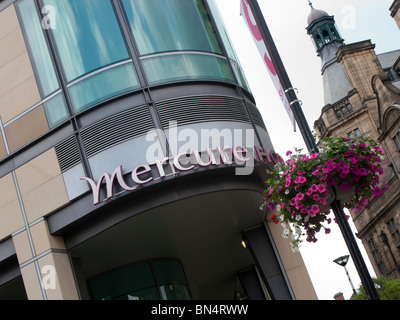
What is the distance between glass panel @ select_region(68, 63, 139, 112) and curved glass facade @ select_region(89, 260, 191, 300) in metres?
5.24

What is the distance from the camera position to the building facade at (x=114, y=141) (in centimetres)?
1423

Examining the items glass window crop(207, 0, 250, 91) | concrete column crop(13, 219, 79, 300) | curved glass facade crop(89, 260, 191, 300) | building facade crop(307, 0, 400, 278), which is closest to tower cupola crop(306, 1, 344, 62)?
Answer: building facade crop(307, 0, 400, 278)

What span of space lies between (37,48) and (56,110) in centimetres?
190

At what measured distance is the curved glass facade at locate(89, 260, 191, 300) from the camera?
1700 centimetres

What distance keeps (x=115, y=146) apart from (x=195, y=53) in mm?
3605

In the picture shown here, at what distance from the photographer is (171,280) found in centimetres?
1825

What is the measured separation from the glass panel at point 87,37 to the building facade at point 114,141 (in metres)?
0.03

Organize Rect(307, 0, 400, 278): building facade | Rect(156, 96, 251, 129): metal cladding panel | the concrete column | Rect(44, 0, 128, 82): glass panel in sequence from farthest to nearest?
Rect(307, 0, 400, 278): building facade < Rect(44, 0, 128, 82): glass panel < Rect(156, 96, 251, 129): metal cladding panel < the concrete column

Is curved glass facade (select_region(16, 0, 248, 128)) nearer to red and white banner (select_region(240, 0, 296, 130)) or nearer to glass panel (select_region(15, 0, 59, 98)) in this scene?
glass panel (select_region(15, 0, 59, 98))

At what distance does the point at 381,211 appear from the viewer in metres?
64.7

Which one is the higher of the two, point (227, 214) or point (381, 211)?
point (381, 211)

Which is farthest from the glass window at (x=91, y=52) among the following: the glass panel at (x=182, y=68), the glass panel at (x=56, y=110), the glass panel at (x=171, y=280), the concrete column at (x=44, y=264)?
the glass panel at (x=171, y=280)
